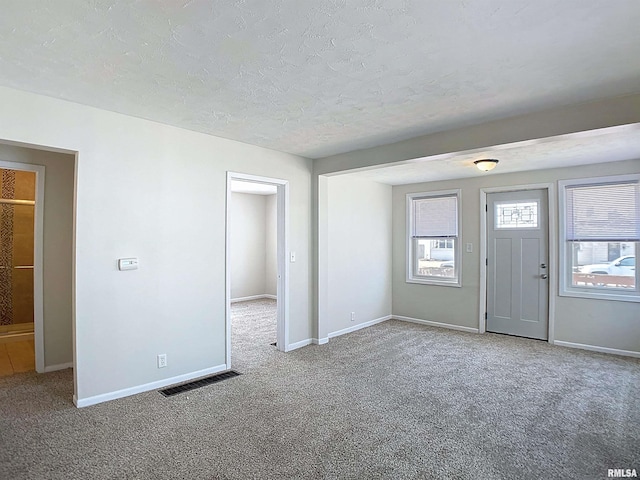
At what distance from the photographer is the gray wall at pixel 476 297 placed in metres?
4.57

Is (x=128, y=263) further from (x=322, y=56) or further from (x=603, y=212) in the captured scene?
(x=603, y=212)

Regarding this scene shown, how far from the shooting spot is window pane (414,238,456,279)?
6047 mm

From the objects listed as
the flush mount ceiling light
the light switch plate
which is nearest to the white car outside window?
the flush mount ceiling light

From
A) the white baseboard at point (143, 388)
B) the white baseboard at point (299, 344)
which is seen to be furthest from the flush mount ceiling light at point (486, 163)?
the white baseboard at point (143, 388)

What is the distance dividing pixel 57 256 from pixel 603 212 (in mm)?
6645

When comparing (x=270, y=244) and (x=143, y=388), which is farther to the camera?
(x=270, y=244)

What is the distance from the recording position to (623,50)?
208 centimetres

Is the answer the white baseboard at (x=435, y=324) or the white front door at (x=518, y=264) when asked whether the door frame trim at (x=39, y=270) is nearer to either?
the white baseboard at (x=435, y=324)

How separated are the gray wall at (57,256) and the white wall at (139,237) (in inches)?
51.5

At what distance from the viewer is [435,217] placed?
6.20 metres

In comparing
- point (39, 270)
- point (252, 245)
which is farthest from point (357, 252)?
point (39, 270)

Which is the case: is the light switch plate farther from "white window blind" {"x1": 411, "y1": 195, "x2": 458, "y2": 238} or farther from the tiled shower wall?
"white window blind" {"x1": 411, "y1": 195, "x2": 458, "y2": 238}

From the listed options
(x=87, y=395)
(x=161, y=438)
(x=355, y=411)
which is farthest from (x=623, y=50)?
(x=87, y=395)

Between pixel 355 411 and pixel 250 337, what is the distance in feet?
8.66
